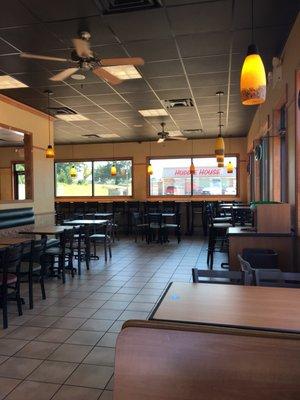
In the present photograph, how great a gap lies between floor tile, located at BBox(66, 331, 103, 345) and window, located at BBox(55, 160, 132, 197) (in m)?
9.92

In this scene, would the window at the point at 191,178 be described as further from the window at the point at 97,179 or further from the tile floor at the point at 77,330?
the tile floor at the point at 77,330

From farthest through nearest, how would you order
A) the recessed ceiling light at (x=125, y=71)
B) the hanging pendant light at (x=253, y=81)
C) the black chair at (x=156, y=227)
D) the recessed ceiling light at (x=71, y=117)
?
the black chair at (x=156, y=227), the recessed ceiling light at (x=71, y=117), the recessed ceiling light at (x=125, y=71), the hanging pendant light at (x=253, y=81)

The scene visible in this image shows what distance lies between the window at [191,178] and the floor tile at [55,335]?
31.8 feet

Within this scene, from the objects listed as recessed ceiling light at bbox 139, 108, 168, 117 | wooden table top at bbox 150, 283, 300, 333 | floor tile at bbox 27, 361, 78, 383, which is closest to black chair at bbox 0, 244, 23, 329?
floor tile at bbox 27, 361, 78, 383

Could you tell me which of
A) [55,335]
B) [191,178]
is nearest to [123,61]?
[55,335]

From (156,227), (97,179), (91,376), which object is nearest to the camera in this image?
(91,376)

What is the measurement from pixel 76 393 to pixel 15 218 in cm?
539

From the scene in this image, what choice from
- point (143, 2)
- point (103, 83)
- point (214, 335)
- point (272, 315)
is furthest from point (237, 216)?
point (214, 335)

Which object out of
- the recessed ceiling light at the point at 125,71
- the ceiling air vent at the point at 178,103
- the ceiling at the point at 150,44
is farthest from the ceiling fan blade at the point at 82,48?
the ceiling air vent at the point at 178,103

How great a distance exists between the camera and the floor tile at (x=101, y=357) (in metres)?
3.08

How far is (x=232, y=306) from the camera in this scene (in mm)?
2025

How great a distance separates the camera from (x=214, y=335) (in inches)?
51.2

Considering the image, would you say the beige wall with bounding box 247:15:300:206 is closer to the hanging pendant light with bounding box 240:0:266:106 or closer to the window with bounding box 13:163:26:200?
the hanging pendant light with bounding box 240:0:266:106

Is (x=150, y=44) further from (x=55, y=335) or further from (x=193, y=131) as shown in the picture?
(x=193, y=131)
